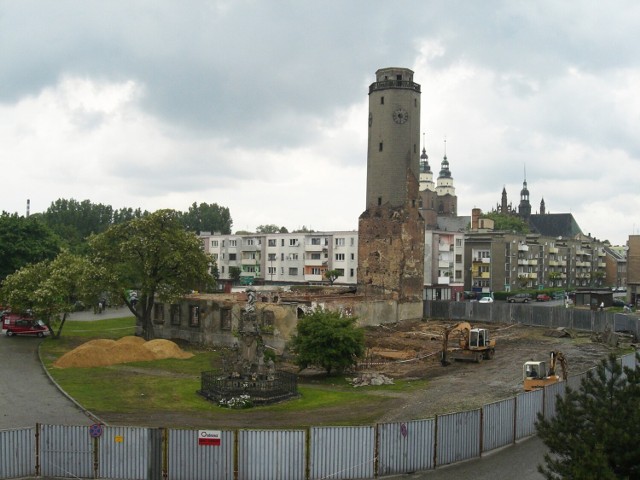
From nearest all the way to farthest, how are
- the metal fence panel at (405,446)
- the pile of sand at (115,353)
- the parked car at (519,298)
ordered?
1. the metal fence panel at (405,446)
2. the pile of sand at (115,353)
3. the parked car at (519,298)

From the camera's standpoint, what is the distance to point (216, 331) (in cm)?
4544

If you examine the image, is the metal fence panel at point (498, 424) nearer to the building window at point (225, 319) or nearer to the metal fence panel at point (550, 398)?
the metal fence panel at point (550, 398)

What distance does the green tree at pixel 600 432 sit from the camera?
37.0 feet

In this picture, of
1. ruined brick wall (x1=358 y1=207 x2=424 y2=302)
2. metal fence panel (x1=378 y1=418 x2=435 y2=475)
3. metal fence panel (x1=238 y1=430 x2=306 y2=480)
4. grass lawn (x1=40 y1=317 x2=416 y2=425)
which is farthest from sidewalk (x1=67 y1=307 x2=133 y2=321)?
metal fence panel (x1=378 y1=418 x2=435 y2=475)

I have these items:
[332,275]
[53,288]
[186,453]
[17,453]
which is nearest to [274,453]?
[186,453]

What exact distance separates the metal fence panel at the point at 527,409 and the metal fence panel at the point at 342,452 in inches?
252

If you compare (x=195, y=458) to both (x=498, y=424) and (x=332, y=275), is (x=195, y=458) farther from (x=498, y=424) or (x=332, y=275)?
(x=332, y=275)

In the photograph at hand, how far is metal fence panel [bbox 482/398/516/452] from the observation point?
20.1 m

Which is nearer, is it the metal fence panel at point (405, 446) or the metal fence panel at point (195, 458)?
the metal fence panel at point (195, 458)

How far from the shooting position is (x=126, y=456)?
690 inches

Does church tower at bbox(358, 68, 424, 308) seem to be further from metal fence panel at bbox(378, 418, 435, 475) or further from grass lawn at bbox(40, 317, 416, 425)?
metal fence panel at bbox(378, 418, 435, 475)

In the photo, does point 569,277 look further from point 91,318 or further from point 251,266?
point 91,318

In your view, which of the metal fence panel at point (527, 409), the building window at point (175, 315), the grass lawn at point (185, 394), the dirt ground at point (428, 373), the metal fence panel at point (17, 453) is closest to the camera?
the metal fence panel at point (17, 453)

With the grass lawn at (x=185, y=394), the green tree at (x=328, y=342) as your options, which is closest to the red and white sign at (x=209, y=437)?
the grass lawn at (x=185, y=394)
